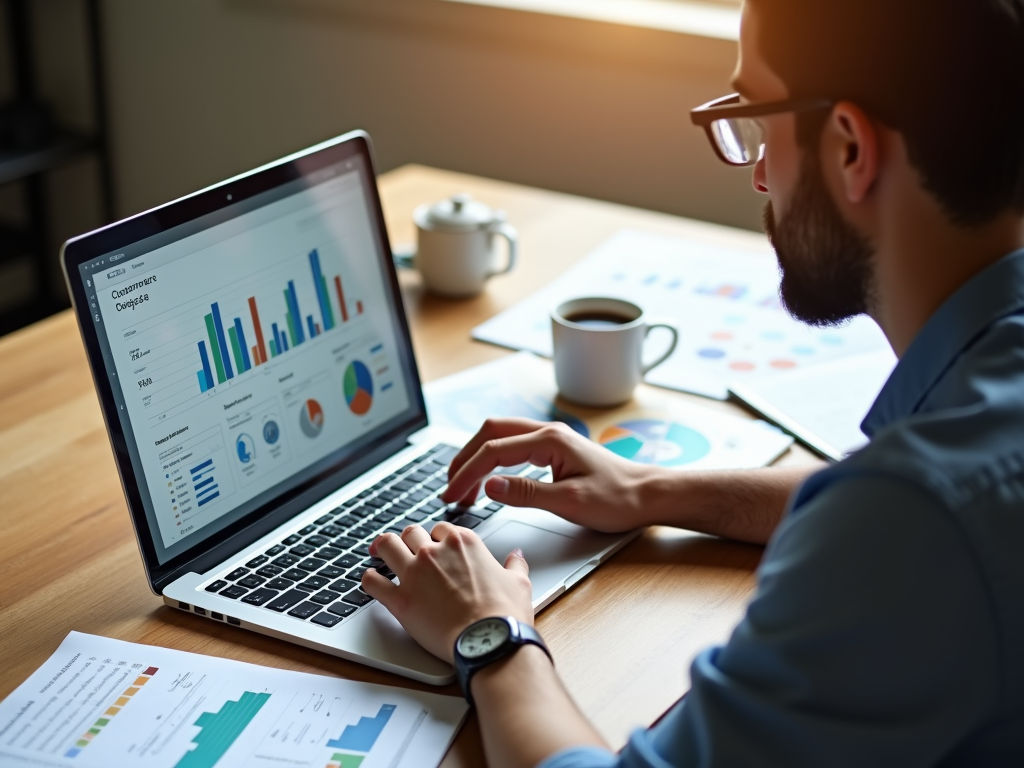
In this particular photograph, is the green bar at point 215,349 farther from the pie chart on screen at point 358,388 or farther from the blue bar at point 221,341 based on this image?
the pie chart on screen at point 358,388

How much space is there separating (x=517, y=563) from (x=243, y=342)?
315mm

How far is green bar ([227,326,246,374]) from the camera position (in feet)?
3.27

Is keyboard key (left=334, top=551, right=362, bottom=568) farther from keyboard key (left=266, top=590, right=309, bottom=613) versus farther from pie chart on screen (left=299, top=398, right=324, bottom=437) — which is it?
pie chart on screen (left=299, top=398, right=324, bottom=437)

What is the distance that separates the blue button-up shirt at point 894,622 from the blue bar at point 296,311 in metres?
0.56

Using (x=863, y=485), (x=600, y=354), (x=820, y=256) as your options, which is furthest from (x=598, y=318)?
(x=863, y=485)

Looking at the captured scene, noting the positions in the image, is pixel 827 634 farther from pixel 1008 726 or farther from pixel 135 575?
pixel 135 575

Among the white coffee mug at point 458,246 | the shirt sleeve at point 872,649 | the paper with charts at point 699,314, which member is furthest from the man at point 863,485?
the white coffee mug at point 458,246

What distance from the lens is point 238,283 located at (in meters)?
1.01

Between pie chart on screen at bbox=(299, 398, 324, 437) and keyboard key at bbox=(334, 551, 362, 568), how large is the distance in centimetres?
15

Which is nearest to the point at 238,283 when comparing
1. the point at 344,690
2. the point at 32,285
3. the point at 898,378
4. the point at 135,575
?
the point at 135,575

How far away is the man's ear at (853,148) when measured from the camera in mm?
772

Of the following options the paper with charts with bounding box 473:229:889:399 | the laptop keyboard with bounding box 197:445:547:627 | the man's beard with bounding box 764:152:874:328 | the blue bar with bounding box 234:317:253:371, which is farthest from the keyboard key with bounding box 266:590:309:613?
the paper with charts with bounding box 473:229:889:399

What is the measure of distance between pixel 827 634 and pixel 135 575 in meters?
0.61

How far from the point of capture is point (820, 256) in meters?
0.84
